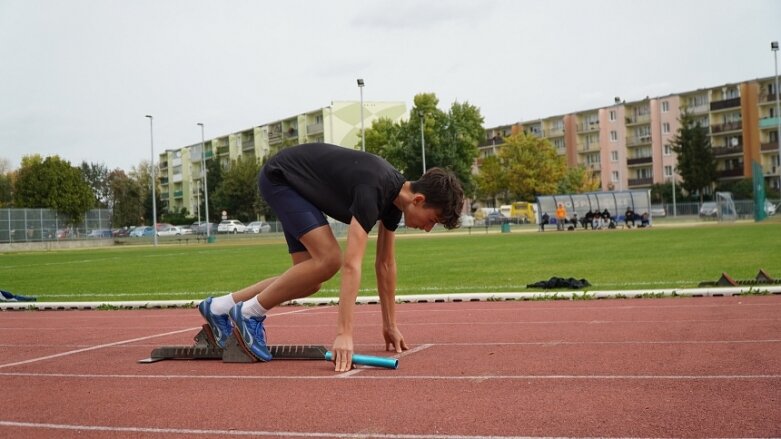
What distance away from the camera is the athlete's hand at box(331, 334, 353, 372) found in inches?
228

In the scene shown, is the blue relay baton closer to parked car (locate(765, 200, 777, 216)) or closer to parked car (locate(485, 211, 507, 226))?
parked car (locate(765, 200, 777, 216))

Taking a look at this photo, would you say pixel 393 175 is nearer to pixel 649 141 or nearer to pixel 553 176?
pixel 553 176

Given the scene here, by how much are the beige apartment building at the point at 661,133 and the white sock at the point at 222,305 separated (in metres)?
93.8

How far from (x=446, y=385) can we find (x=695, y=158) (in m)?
91.9

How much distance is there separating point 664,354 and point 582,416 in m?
2.32

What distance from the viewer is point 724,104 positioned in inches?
3829

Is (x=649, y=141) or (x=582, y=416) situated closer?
(x=582, y=416)

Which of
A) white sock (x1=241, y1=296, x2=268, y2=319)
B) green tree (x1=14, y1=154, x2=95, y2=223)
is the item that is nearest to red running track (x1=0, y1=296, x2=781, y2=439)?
white sock (x1=241, y1=296, x2=268, y2=319)

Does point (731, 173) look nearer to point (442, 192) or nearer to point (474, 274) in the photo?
point (474, 274)

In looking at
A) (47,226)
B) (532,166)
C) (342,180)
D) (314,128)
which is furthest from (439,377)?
(314,128)

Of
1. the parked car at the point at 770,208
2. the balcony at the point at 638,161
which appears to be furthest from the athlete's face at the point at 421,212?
the balcony at the point at 638,161

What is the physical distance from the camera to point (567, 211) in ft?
201

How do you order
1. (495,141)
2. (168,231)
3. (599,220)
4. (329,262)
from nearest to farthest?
(329,262) → (599,220) → (168,231) → (495,141)

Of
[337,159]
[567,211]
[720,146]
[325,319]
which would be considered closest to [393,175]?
[337,159]
